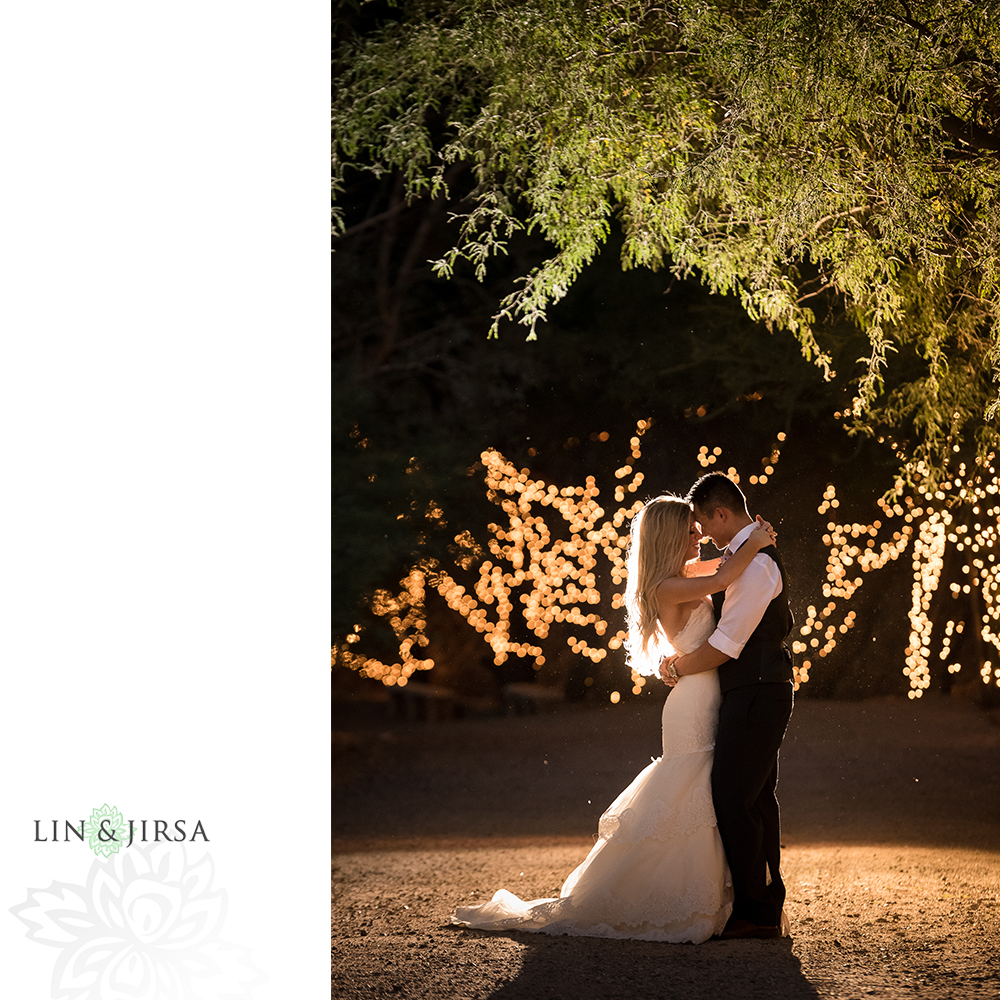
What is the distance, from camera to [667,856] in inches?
118

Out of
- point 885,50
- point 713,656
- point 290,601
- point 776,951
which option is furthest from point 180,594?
point 885,50

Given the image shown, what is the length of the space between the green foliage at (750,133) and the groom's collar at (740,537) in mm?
1104

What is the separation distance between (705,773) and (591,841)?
244 cm

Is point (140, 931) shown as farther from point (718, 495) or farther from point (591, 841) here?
point (591, 841)

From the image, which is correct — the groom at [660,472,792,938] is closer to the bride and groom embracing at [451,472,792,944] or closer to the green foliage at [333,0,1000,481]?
the bride and groom embracing at [451,472,792,944]

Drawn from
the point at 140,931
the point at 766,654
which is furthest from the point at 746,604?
the point at 140,931

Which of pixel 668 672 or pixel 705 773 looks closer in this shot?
pixel 705 773

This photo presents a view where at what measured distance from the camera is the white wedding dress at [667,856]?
298 centimetres

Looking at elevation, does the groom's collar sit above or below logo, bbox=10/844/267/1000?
above

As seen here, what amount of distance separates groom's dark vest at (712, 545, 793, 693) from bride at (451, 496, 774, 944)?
0.25 feet

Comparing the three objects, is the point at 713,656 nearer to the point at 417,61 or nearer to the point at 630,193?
the point at 630,193

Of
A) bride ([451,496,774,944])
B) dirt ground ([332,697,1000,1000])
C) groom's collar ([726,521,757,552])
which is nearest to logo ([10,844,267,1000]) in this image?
dirt ground ([332,697,1000,1000])

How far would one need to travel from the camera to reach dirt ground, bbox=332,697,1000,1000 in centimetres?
287

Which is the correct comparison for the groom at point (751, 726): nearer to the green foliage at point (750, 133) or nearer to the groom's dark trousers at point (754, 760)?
the groom's dark trousers at point (754, 760)
